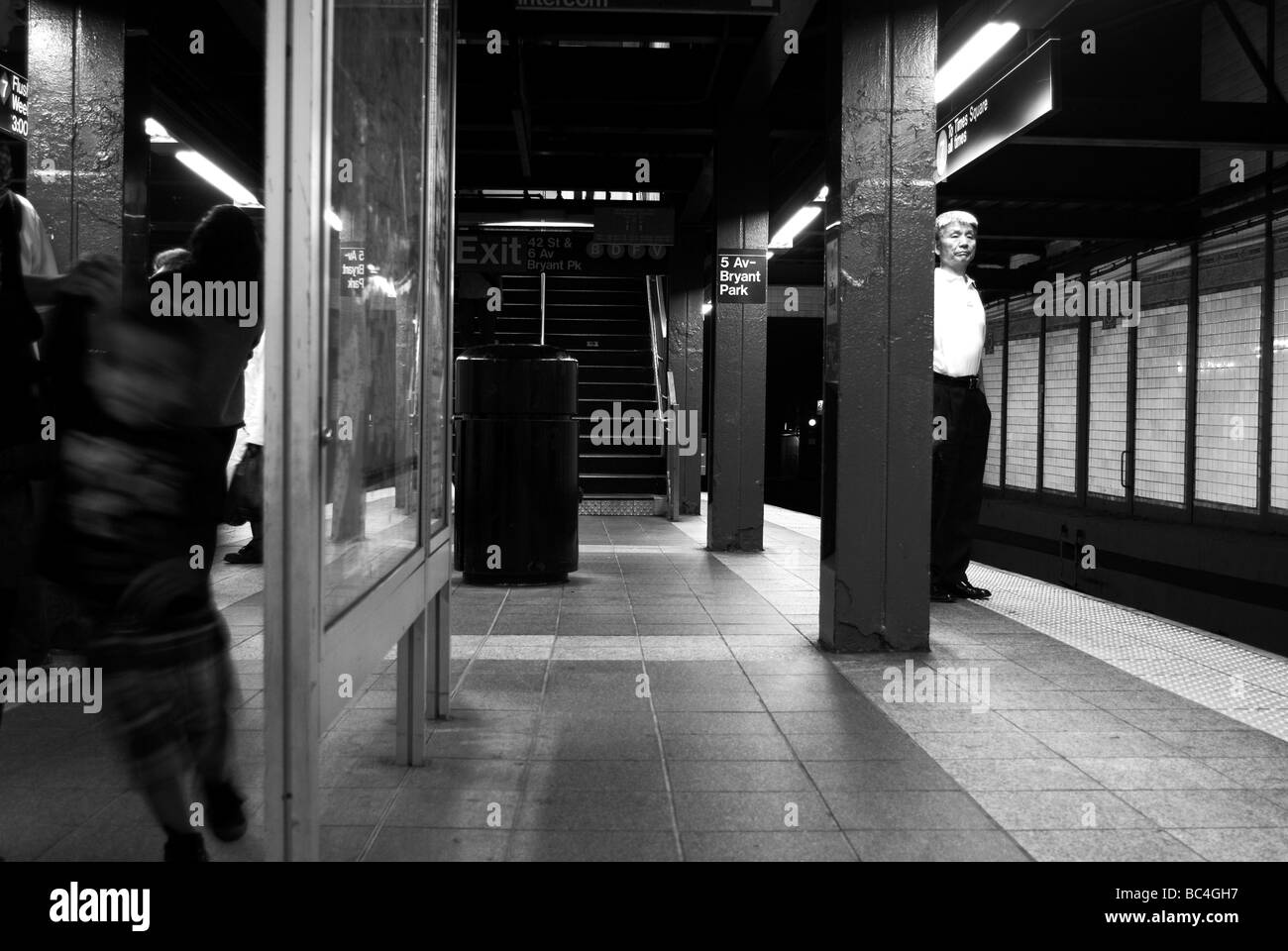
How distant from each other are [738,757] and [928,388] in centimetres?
249

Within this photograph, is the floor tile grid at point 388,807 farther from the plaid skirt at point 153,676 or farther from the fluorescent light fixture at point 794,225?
the fluorescent light fixture at point 794,225

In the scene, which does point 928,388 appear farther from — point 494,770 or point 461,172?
point 461,172

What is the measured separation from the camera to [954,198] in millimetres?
11781

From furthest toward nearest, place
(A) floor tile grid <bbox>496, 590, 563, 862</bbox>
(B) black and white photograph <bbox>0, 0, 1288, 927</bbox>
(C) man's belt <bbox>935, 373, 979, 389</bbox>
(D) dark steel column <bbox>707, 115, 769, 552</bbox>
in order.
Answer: (D) dark steel column <bbox>707, 115, 769, 552</bbox>
(C) man's belt <bbox>935, 373, 979, 389</bbox>
(A) floor tile grid <bbox>496, 590, 563, 862</bbox>
(B) black and white photograph <bbox>0, 0, 1288, 927</bbox>

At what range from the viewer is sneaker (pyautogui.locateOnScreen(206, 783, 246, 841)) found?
8.80 ft

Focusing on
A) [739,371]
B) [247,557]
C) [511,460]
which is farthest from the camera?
[739,371]

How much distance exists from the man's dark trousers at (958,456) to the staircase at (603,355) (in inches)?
297

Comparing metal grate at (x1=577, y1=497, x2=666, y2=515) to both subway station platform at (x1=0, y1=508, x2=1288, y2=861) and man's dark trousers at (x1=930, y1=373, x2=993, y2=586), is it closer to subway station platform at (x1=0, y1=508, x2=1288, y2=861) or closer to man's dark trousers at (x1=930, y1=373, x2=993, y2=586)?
man's dark trousers at (x1=930, y1=373, x2=993, y2=586)

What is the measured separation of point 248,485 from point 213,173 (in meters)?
7.07

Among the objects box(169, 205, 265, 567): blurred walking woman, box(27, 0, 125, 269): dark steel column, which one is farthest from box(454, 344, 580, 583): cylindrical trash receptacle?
box(169, 205, 265, 567): blurred walking woman

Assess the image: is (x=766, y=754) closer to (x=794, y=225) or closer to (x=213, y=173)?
(x=213, y=173)

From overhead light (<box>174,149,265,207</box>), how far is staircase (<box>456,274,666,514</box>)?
173 inches

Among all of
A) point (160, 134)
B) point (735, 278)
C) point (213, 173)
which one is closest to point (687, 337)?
point (735, 278)

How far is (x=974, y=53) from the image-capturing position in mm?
6637
